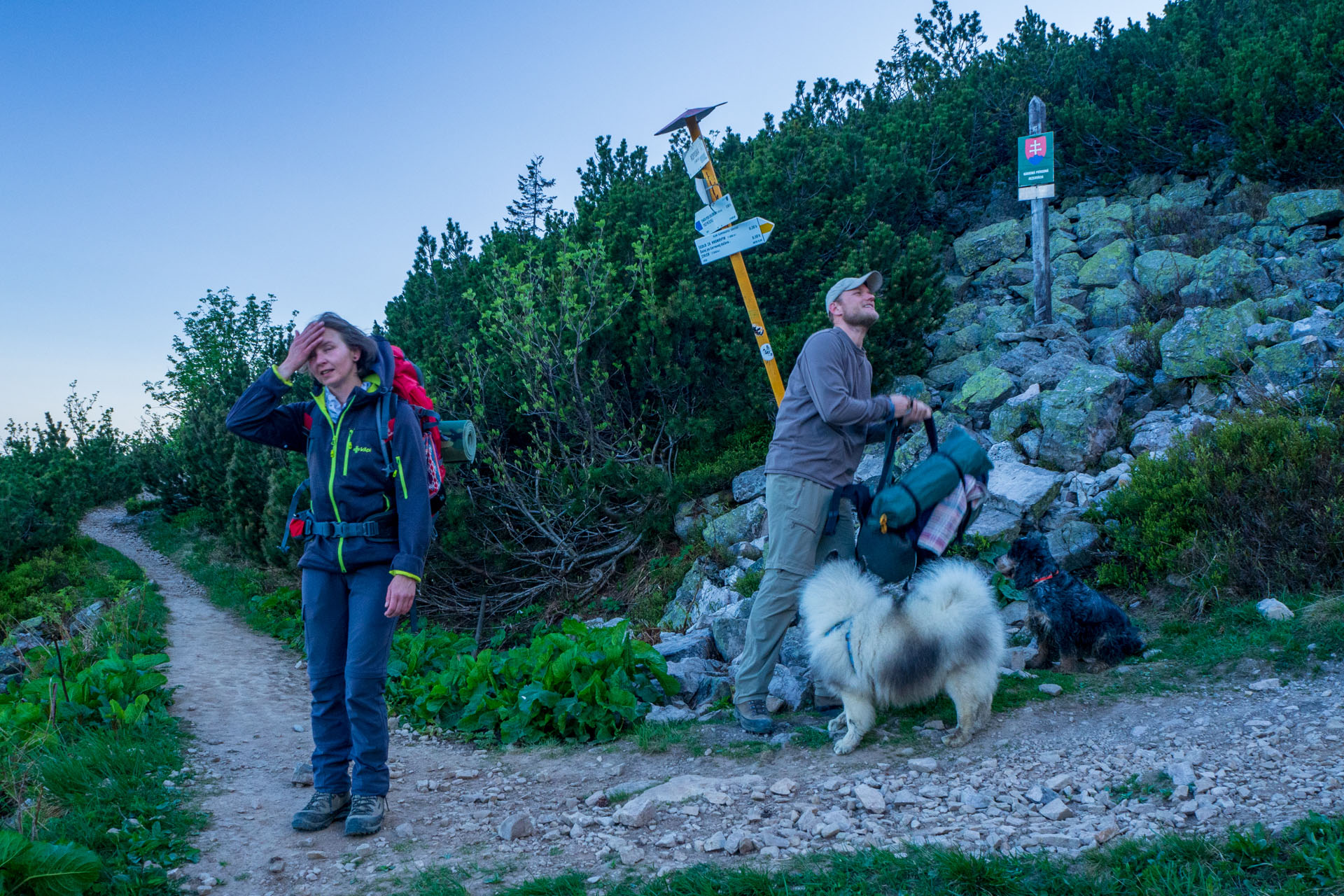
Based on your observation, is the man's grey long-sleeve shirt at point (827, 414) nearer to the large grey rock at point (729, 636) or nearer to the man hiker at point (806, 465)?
the man hiker at point (806, 465)

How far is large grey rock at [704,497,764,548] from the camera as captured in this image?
833 centimetres

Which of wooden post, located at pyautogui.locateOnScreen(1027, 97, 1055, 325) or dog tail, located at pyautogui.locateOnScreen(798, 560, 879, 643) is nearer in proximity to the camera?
dog tail, located at pyautogui.locateOnScreen(798, 560, 879, 643)

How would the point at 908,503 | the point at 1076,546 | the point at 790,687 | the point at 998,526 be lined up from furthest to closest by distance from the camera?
the point at 998,526 → the point at 1076,546 → the point at 790,687 → the point at 908,503

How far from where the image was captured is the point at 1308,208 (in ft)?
34.8

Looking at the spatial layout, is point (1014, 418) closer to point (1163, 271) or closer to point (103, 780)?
point (1163, 271)

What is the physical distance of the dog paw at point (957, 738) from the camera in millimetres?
3863

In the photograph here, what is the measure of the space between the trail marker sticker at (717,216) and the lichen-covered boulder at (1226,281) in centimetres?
638

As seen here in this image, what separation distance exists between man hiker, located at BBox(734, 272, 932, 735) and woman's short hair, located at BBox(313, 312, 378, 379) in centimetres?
194

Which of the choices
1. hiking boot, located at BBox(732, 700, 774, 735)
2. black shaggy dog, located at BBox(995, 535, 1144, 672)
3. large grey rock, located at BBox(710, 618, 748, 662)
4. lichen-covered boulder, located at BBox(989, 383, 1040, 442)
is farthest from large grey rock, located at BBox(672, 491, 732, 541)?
hiking boot, located at BBox(732, 700, 774, 735)

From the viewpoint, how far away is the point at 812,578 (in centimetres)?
402

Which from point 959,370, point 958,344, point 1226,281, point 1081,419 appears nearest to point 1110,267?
point 1226,281

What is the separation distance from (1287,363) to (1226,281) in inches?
111

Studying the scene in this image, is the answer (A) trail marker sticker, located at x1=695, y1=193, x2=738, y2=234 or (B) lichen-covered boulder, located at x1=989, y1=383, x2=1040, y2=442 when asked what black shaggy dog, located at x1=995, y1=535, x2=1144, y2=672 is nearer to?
(A) trail marker sticker, located at x1=695, y1=193, x2=738, y2=234

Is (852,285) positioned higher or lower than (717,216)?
lower
